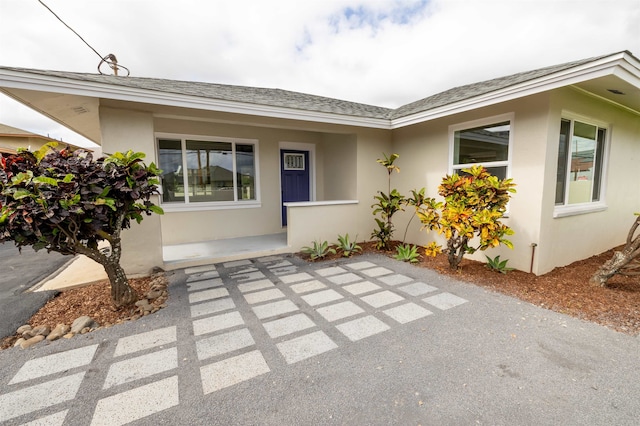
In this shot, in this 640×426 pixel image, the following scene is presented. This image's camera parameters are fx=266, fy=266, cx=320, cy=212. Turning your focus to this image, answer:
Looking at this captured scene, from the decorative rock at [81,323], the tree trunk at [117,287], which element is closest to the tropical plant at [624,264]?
the tree trunk at [117,287]

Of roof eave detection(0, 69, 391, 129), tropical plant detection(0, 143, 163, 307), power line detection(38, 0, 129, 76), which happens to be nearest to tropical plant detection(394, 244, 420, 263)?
roof eave detection(0, 69, 391, 129)

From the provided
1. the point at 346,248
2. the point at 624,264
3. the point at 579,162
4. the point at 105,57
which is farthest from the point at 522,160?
the point at 105,57

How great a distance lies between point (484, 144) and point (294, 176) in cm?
464

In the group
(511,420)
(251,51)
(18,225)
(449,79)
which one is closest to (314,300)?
(511,420)

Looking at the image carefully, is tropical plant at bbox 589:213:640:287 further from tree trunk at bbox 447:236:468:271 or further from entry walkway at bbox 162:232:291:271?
entry walkway at bbox 162:232:291:271

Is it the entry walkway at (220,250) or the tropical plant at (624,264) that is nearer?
the tropical plant at (624,264)

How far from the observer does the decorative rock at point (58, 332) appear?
263 centimetres

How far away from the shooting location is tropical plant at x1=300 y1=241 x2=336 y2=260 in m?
5.38

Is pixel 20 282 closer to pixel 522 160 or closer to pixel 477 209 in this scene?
pixel 477 209

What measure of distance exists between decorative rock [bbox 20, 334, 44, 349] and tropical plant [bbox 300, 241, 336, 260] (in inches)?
148

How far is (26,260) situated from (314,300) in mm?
6534

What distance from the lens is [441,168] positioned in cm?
555

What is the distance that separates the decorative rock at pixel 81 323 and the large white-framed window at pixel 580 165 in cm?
667

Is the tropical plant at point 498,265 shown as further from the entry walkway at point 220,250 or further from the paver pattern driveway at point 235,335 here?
the entry walkway at point 220,250
